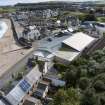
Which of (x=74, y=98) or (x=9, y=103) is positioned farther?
(x=9, y=103)

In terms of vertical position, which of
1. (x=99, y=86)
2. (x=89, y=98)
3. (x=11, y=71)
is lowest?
(x=11, y=71)

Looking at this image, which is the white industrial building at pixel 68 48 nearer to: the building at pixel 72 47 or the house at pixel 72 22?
the building at pixel 72 47

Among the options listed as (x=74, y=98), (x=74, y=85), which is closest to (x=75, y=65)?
(x=74, y=85)

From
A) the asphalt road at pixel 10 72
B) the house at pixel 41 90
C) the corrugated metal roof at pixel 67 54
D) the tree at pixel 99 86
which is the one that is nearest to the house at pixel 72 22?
the corrugated metal roof at pixel 67 54

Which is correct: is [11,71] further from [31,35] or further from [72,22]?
[72,22]

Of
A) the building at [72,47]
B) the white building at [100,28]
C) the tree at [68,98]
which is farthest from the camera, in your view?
the white building at [100,28]

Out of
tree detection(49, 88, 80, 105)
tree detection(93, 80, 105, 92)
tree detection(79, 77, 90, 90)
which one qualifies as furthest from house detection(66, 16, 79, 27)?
tree detection(49, 88, 80, 105)

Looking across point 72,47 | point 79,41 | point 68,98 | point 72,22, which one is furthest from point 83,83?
point 72,22

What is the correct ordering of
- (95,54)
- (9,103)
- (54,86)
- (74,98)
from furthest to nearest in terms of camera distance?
(95,54)
(54,86)
(9,103)
(74,98)

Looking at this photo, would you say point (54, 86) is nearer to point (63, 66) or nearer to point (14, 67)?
point (63, 66)
